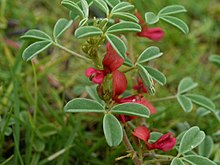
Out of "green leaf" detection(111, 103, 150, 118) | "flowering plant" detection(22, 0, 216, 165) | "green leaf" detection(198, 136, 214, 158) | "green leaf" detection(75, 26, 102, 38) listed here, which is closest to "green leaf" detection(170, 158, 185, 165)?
"flowering plant" detection(22, 0, 216, 165)

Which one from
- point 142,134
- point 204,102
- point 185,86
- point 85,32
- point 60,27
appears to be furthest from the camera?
point 185,86

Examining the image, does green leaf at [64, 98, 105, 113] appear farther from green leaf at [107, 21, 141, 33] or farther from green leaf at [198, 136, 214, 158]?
green leaf at [198, 136, 214, 158]

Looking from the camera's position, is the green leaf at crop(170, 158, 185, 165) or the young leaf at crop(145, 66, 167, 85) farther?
the young leaf at crop(145, 66, 167, 85)

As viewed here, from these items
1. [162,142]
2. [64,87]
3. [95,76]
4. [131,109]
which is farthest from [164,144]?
[64,87]

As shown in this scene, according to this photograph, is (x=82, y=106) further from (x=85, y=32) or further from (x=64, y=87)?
(x=64, y=87)

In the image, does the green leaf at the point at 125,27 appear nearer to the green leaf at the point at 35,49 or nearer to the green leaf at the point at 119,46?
the green leaf at the point at 119,46

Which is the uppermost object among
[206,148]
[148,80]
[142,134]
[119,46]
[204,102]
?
[119,46]
